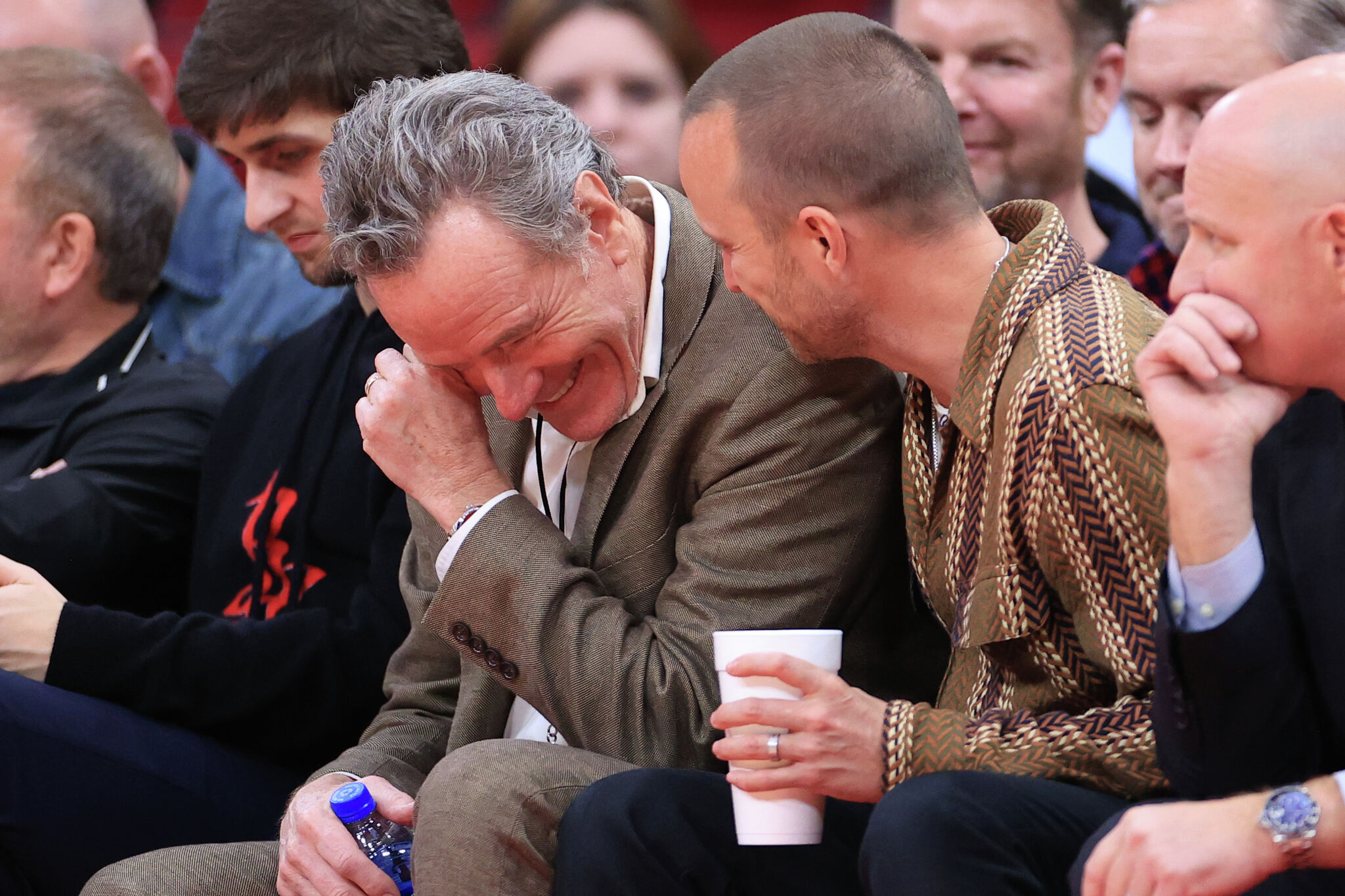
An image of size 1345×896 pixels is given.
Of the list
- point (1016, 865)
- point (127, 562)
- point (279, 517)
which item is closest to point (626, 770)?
point (1016, 865)

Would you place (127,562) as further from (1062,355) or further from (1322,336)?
(1322,336)

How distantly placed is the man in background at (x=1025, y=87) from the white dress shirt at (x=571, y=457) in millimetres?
1135

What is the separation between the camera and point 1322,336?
1568 millimetres

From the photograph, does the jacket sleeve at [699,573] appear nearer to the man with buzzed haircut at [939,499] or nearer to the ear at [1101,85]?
the man with buzzed haircut at [939,499]

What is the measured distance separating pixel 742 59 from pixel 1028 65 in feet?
4.68

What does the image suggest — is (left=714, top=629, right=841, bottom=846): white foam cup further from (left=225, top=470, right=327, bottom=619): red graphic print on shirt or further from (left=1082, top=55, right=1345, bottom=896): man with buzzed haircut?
(left=225, top=470, right=327, bottom=619): red graphic print on shirt

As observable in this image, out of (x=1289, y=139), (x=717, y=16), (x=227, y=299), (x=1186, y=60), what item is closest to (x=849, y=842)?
(x=1289, y=139)

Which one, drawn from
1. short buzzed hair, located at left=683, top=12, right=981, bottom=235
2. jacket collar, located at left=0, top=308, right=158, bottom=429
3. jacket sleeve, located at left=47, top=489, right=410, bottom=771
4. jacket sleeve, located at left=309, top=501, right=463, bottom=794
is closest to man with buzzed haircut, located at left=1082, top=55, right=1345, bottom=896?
short buzzed hair, located at left=683, top=12, right=981, bottom=235

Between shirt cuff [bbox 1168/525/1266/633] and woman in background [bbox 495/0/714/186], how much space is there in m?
2.08

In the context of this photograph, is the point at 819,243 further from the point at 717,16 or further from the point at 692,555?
the point at 717,16

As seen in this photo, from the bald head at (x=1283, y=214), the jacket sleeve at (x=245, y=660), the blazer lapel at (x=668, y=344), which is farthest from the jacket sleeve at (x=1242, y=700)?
the jacket sleeve at (x=245, y=660)

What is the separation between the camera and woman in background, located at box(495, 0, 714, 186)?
11.4ft

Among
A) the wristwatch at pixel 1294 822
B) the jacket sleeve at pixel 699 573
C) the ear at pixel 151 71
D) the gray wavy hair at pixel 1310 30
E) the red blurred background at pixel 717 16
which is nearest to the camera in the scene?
the wristwatch at pixel 1294 822

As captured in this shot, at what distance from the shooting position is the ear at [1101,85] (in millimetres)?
3420
